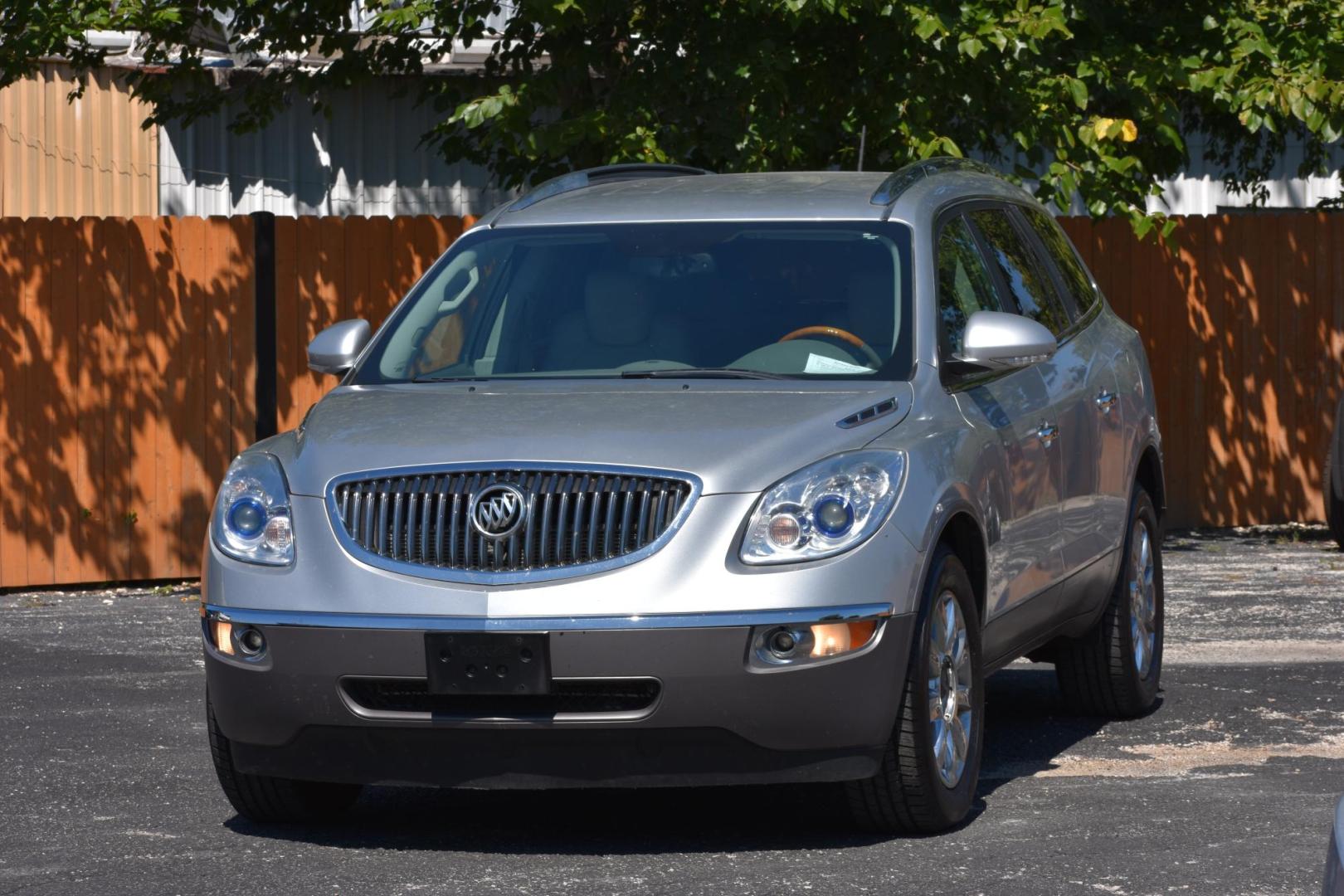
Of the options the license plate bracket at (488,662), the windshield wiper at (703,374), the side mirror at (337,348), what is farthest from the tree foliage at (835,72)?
the license plate bracket at (488,662)

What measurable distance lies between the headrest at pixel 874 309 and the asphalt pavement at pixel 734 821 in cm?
134

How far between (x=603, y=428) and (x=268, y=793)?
4.57ft

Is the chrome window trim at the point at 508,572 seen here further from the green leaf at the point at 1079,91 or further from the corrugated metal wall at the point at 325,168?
the corrugated metal wall at the point at 325,168

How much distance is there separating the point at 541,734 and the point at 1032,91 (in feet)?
24.7

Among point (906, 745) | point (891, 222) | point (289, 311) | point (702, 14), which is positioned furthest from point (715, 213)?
point (289, 311)

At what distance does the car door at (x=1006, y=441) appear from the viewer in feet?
21.9

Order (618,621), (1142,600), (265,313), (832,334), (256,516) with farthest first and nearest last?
(265,313)
(1142,600)
(832,334)
(256,516)
(618,621)

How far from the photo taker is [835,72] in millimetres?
12641

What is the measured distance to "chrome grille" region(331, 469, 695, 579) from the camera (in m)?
5.72

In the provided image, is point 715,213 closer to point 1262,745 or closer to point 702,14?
point 1262,745

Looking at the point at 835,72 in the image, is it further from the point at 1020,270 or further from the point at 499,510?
the point at 499,510

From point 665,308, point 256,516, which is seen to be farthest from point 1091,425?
point 256,516

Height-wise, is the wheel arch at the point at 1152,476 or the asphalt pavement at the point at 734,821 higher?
the wheel arch at the point at 1152,476

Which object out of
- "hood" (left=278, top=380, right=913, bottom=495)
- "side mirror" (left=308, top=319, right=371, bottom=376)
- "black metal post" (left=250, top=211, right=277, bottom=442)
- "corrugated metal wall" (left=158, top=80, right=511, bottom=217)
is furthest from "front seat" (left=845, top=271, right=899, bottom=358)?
"corrugated metal wall" (left=158, top=80, right=511, bottom=217)
